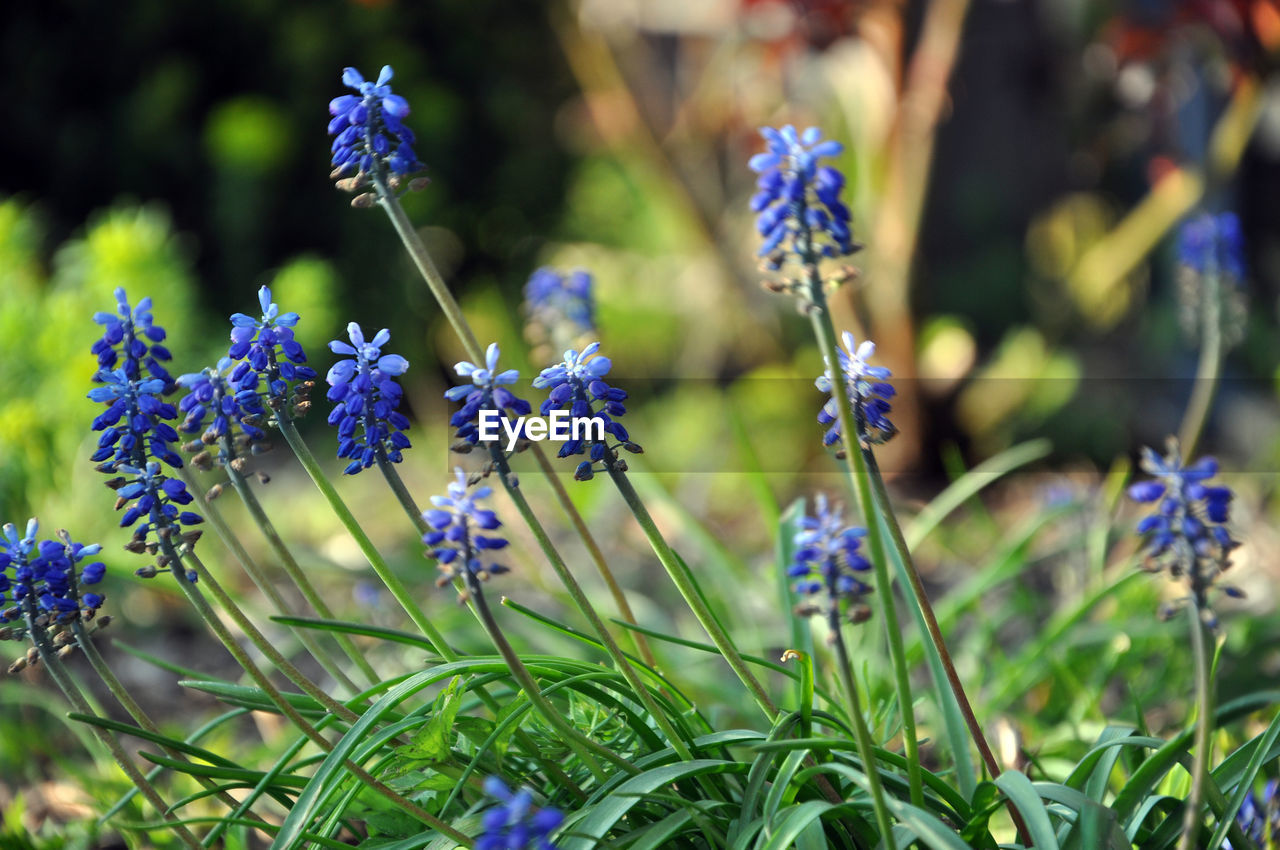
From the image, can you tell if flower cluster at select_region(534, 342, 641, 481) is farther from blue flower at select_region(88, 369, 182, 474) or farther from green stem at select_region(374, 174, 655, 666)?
blue flower at select_region(88, 369, 182, 474)

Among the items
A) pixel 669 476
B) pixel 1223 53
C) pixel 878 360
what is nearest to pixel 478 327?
pixel 669 476

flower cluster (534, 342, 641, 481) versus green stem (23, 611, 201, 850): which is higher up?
flower cluster (534, 342, 641, 481)

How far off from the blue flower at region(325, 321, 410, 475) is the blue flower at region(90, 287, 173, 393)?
246mm

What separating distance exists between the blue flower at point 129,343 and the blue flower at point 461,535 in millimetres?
450

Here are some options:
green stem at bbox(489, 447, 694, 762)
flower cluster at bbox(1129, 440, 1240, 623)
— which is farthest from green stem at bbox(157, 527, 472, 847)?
flower cluster at bbox(1129, 440, 1240, 623)

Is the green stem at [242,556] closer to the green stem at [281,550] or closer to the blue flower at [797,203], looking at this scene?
the green stem at [281,550]

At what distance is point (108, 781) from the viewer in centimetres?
212

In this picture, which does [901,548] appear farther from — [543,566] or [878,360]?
[878,360]

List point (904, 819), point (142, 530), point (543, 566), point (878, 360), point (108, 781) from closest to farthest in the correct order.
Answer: point (904, 819) < point (142, 530) < point (108, 781) < point (543, 566) < point (878, 360)

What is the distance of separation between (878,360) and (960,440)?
1.86ft

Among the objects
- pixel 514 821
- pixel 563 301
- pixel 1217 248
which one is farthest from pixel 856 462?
pixel 1217 248

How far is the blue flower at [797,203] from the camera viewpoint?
1263 mm

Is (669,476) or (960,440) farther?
(960,440)

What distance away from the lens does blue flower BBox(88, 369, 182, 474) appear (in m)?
1.36
